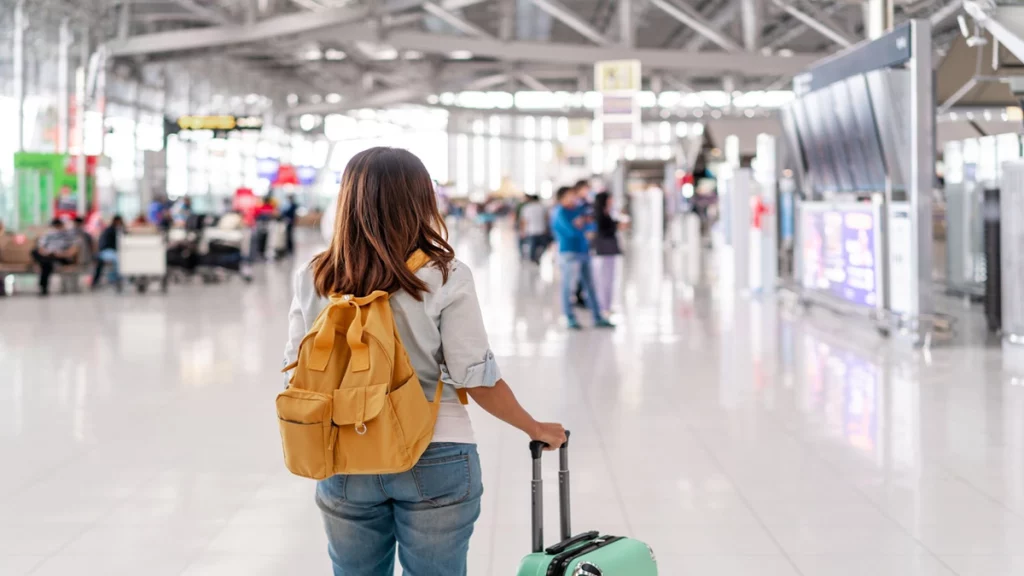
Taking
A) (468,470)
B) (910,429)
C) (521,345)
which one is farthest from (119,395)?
(468,470)

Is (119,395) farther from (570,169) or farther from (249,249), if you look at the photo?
(570,169)

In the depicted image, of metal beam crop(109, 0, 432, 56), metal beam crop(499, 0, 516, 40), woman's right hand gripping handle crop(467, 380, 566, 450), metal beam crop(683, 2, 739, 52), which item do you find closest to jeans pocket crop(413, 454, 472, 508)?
woman's right hand gripping handle crop(467, 380, 566, 450)

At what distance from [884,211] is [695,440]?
6.12 metres

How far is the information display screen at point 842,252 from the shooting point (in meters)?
12.9

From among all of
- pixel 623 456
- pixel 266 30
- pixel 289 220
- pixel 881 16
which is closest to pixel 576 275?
pixel 881 16

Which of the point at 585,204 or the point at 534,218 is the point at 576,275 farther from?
the point at 534,218

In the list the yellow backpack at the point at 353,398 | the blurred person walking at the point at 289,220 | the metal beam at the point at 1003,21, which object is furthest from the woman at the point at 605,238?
the blurred person walking at the point at 289,220

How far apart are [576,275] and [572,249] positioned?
324 mm

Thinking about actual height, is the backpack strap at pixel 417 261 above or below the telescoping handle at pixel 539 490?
above

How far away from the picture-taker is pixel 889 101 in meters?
11.9

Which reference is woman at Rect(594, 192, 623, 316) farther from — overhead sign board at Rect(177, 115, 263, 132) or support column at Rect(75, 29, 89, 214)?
overhead sign board at Rect(177, 115, 263, 132)

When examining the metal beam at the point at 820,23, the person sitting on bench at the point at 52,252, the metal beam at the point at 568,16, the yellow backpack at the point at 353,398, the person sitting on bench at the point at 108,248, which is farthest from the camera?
the metal beam at the point at 568,16

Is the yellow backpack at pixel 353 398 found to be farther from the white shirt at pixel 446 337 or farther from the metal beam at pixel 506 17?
the metal beam at pixel 506 17

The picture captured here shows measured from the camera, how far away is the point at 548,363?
35.6 ft
